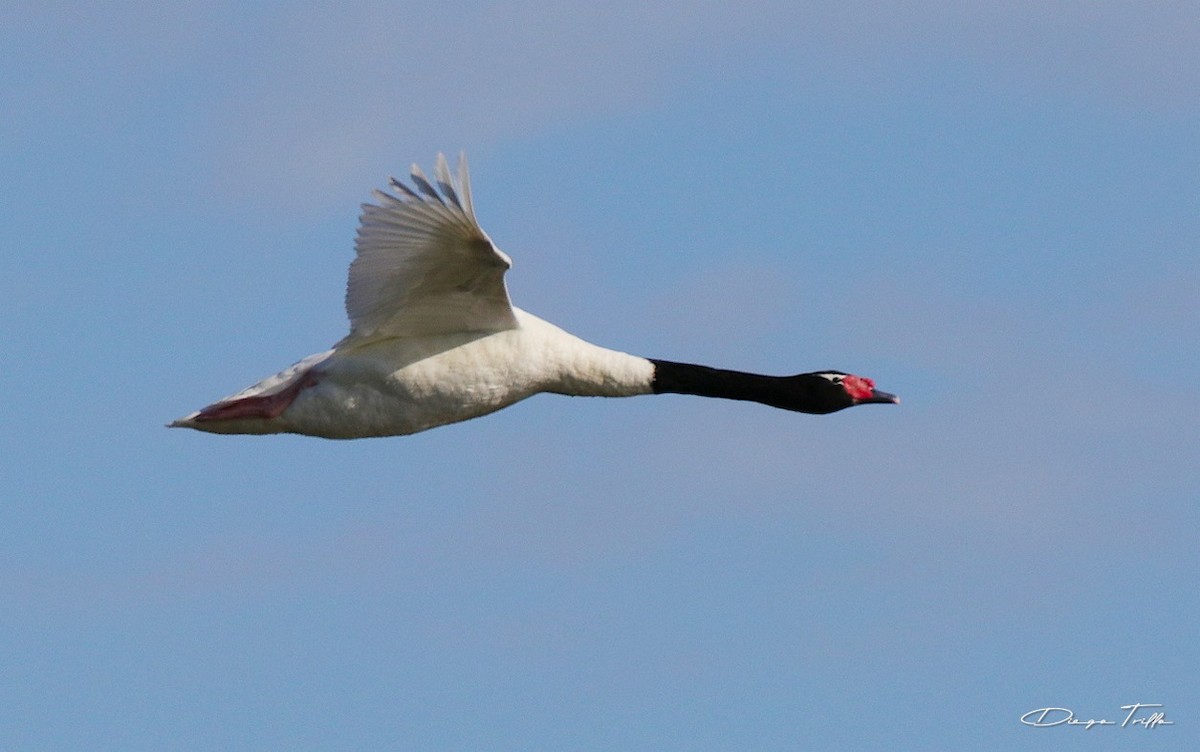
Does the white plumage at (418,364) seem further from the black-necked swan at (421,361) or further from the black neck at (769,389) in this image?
the black neck at (769,389)

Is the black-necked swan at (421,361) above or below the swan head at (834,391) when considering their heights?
above

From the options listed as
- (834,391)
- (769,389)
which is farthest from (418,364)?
(834,391)

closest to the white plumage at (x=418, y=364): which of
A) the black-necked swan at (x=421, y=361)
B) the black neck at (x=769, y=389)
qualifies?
the black-necked swan at (x=421, y=361)

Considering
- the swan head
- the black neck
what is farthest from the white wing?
the swan head

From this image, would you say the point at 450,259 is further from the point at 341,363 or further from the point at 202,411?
the point at 202,411

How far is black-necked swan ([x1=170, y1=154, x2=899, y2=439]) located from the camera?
48.6 feet

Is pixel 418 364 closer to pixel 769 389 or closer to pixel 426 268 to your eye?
pixel 426 268

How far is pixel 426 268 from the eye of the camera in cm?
1482

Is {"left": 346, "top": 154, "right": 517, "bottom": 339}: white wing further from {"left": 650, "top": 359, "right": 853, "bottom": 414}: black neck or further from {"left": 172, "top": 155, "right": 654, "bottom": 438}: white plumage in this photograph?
{"left": 650, "top": 359, "right": 853, "bottom": 414}: black neck

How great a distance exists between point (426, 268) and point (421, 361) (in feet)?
3.10

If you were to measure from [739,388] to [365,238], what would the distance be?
403cm

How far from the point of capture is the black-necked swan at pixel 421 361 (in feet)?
48.6

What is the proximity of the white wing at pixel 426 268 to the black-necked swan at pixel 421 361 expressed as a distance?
0.03 feet

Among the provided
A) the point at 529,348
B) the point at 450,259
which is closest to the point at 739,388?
the point at 529,348
